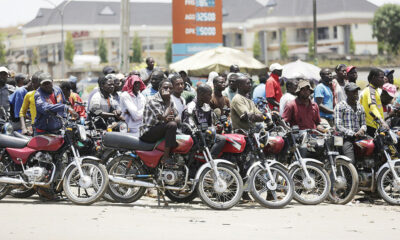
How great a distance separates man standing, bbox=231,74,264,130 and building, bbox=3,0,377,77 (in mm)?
85589

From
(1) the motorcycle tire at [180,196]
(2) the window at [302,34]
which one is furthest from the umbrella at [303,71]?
(2) the window at [302,34]

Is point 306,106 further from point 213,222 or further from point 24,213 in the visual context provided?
point 24,213

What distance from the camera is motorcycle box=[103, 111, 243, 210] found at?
9969mm

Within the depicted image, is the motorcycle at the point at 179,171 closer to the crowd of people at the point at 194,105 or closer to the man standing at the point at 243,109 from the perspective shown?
the crowd of people at the point at 194,105

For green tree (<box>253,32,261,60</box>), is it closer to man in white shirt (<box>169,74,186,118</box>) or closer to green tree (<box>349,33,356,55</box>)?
green tree (<box>349,33,356,55</box>)

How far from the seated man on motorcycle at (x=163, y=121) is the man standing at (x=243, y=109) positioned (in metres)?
0.89

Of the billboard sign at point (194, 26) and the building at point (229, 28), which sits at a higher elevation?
the building at point (229, 28)

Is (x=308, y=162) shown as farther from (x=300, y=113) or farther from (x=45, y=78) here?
(x=45, y=78)

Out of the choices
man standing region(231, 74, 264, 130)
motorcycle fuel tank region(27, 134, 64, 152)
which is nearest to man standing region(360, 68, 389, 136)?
man standing region(231, 74, 264, 130)

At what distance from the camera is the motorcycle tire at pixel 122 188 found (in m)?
10.4

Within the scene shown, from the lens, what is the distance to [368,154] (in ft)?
37.0

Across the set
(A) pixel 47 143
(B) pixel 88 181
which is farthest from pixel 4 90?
(B) pixel 88 181

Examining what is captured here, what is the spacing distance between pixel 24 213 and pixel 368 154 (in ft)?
16.7

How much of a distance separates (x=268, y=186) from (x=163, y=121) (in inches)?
65.1
